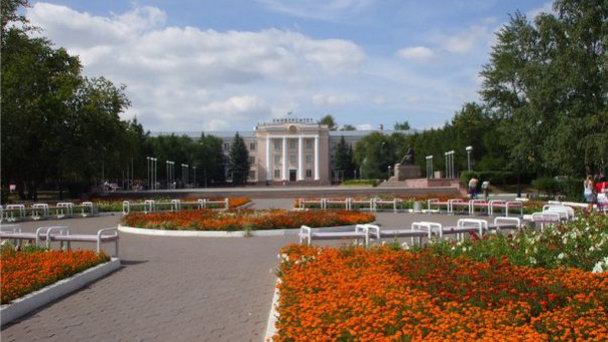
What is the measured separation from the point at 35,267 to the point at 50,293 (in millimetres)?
1046

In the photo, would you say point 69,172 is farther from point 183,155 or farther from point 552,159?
point 183,155

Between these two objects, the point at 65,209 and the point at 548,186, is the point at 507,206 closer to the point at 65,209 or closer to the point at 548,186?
the point at 548,186

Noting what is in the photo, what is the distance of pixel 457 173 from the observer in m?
62.0

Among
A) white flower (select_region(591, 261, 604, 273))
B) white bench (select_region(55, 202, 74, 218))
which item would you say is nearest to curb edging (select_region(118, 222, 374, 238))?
white flower (select_region(591, 261, 604, 273))

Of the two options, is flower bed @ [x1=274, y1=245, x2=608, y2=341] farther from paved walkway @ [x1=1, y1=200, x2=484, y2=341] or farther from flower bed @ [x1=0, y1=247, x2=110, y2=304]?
flower bed @ [x1=0, y1=247, x2=110, y2=304]

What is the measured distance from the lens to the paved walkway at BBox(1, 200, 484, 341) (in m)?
6.29

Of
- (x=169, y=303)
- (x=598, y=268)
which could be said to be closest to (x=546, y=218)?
(x=598, y=268)

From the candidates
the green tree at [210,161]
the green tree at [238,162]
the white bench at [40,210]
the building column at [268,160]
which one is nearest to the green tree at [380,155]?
the green tree at [238,162]

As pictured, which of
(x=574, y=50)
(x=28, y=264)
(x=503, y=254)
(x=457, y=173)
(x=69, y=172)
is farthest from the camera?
(x=457, y=173)

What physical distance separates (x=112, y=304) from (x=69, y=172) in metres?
30.0

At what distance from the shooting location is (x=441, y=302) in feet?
18.5

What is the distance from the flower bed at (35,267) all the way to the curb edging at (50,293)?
0.30 ft

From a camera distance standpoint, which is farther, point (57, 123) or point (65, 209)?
point (57, 123)

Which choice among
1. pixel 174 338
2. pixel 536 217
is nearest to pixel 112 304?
pixel 174 338
